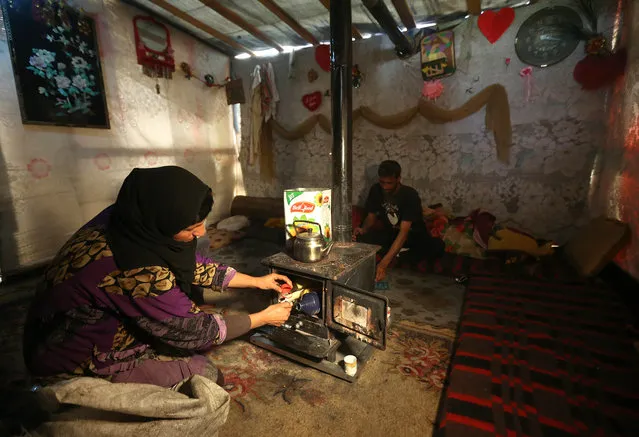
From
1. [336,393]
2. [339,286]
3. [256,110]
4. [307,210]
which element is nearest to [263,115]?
[256,110]

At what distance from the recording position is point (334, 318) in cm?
202

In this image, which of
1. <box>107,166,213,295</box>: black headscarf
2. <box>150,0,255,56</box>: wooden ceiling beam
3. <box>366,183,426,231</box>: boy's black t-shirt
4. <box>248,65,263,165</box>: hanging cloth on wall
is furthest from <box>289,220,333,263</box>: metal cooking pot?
<box>248,65,263,165</box>: hanging cloth on wall

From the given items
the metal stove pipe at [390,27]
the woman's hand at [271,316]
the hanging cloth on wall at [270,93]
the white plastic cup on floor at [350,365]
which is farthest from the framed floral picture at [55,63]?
the white plastic cup on floor at [350,365]

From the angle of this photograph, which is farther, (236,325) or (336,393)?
(336,393)

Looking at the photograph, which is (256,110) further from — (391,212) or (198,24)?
(391,212)

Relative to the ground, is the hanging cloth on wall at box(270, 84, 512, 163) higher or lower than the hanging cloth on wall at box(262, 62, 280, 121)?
lower

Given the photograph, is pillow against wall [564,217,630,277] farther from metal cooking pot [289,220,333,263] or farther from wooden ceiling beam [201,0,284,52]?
wooden ceiling beam [201,0,284,52]

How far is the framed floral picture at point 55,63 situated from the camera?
338 centimetres

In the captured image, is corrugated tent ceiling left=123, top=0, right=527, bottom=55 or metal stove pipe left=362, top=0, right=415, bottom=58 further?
corrugated tent ceiling left=123, top=0, right=527, bottom=55

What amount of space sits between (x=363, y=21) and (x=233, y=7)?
6.01 ft

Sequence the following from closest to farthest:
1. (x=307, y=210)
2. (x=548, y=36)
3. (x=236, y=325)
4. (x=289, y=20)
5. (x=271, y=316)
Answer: (x=236, y=325) < (x=271, y=316) < (x=307, y=210) < (x=548, y=36) < (x=289, y=20)

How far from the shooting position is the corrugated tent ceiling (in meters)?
3.88

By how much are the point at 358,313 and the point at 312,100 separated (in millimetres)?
4505

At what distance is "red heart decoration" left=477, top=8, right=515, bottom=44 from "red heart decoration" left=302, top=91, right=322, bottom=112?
8.50 ft
